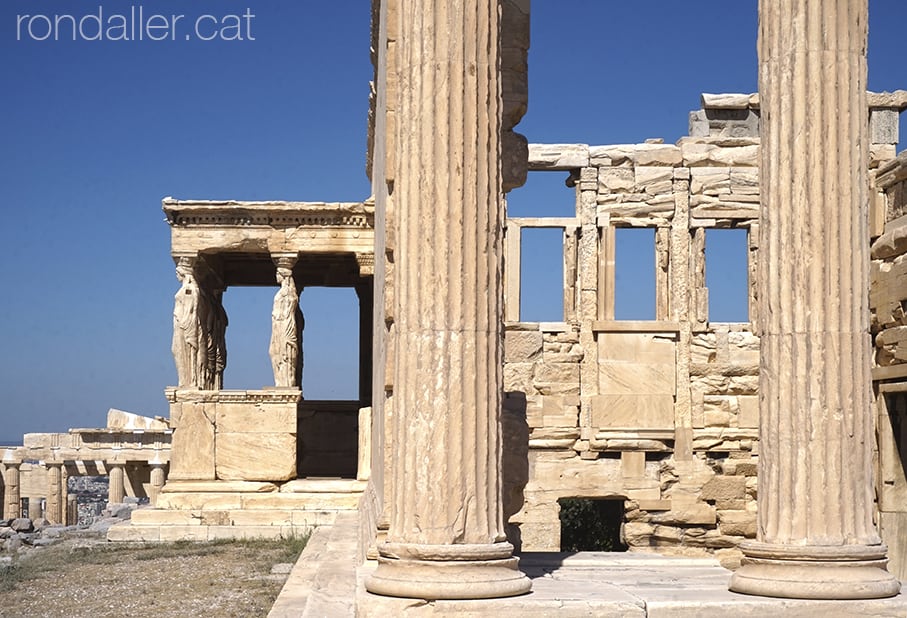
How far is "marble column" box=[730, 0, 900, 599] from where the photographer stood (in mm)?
7781

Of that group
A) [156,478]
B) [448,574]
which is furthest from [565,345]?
[156,478]

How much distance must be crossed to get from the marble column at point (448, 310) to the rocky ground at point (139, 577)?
445 cm

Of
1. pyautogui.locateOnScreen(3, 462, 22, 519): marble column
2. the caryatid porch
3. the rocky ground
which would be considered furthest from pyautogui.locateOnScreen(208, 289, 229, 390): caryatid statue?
pyautogui.locateOnScreen(3, 462, 22, 519): marble column

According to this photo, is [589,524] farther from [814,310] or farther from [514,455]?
[814,310]

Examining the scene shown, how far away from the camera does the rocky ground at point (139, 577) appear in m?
11.7

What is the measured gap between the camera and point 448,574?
23.8ft

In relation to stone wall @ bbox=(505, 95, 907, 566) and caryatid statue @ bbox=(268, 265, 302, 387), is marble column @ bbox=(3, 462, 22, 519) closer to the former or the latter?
caryatid statue @ bbox=(268, 265, 302, 387)

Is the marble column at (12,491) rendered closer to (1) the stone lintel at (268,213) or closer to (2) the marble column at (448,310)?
(1) the stone lintel at (268,213)

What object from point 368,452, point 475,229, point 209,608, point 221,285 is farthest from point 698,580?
point 221,285

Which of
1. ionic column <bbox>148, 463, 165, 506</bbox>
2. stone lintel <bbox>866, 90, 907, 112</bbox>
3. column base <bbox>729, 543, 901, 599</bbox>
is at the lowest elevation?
ionic column <bbox>148, 463, 165, 506</bbox>

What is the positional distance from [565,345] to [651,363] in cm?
141

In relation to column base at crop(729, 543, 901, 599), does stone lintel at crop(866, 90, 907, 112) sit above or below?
above

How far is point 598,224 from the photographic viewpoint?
2038 cm

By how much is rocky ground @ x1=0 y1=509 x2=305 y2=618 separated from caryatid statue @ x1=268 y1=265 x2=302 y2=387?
9.84 ft
